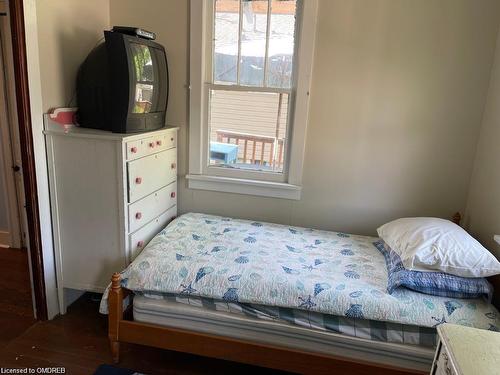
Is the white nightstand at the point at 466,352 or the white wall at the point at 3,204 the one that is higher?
the white nightstand at the point at 466,352

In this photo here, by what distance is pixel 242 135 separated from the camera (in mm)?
2711

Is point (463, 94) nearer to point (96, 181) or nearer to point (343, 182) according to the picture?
point (343, 182)

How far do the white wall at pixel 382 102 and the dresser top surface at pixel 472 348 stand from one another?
1.44 m

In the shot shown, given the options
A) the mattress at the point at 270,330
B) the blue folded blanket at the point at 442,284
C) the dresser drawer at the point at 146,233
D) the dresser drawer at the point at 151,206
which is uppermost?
the dresser drawer at the point at 151,206

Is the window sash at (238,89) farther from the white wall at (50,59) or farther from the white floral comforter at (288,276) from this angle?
the white wall at (50,59)

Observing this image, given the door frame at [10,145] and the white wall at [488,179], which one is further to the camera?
the door frame at [10,145]

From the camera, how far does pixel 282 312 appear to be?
5.98ft

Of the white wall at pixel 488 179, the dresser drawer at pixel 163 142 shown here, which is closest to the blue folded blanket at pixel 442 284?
the white wall at pixel 488 179

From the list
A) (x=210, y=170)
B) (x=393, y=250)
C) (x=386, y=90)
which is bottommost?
(x=393, y=250)

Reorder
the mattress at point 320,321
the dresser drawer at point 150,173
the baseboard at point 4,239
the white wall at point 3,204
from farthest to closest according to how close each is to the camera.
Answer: the baseboard at point 4,239, the white wall at point 3,204, the dresser drawer at point 150,173, the mattress at point 320,321

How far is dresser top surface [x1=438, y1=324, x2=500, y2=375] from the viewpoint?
1063 mm

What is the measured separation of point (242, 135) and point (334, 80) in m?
0.72

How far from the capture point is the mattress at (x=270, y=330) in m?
1.73

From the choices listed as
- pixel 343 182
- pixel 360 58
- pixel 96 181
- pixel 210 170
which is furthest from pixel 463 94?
pixel 96 181
